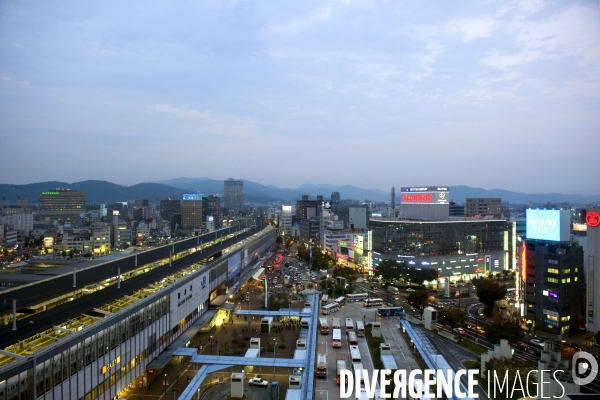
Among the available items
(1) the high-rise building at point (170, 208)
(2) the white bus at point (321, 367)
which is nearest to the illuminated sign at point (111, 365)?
(2) the white bus at point (321, 367)

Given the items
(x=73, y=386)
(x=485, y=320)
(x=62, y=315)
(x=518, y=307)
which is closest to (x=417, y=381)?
(x=73, y=386)

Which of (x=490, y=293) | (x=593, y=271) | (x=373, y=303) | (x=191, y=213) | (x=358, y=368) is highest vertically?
(x=593, y=271)

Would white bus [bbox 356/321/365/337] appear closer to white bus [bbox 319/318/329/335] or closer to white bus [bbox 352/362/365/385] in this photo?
white bus [bbox 319/318/329/335]

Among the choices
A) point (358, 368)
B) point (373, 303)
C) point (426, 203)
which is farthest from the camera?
point (426, 203)

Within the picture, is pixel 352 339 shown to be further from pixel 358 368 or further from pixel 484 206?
pixel 484 206

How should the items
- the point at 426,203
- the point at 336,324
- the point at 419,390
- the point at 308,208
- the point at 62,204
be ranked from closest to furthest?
the point at 419,390 → the point at 336,324 → the point at 426,203 → the point at 308,208 → the point at 62,204

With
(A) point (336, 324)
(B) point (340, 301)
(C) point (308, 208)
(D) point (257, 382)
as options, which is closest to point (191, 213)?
(C) point (308, 208)
